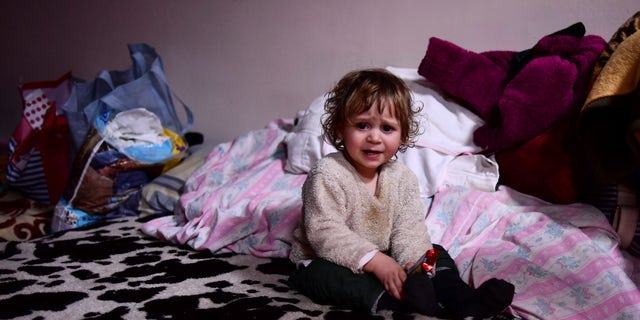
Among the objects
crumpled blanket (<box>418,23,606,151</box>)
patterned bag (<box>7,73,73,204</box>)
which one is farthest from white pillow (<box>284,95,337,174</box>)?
patterned bag (<box>7,73,73,204</box>)

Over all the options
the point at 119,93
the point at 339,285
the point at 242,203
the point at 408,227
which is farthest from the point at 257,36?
the point at 339,285

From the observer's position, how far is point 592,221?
120 centimetres

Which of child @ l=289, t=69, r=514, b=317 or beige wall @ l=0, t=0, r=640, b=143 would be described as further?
beige wall @ l=0, t=0, r=640, b=143

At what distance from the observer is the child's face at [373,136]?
107 cm

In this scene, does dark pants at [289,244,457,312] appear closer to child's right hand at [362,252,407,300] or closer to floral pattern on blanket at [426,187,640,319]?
child's right hand at [362,252,407,300]

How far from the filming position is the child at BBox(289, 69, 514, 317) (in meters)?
0.96

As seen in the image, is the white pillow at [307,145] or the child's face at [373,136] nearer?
the child's face at [373,136]

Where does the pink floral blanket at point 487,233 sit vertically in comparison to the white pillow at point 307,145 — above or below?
below

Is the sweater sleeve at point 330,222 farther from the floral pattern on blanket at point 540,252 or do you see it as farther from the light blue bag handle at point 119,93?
the light blue bag handle at point 119,93

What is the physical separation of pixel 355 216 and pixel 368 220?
34 millimetres

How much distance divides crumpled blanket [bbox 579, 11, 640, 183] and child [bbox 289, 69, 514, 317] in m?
0.43

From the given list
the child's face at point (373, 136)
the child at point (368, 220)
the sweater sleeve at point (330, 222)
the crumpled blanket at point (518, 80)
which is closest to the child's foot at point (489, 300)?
the child at point (368, 220)

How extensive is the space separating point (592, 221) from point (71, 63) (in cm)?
262

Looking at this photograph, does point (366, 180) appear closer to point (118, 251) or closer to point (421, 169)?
point (421, 169)
